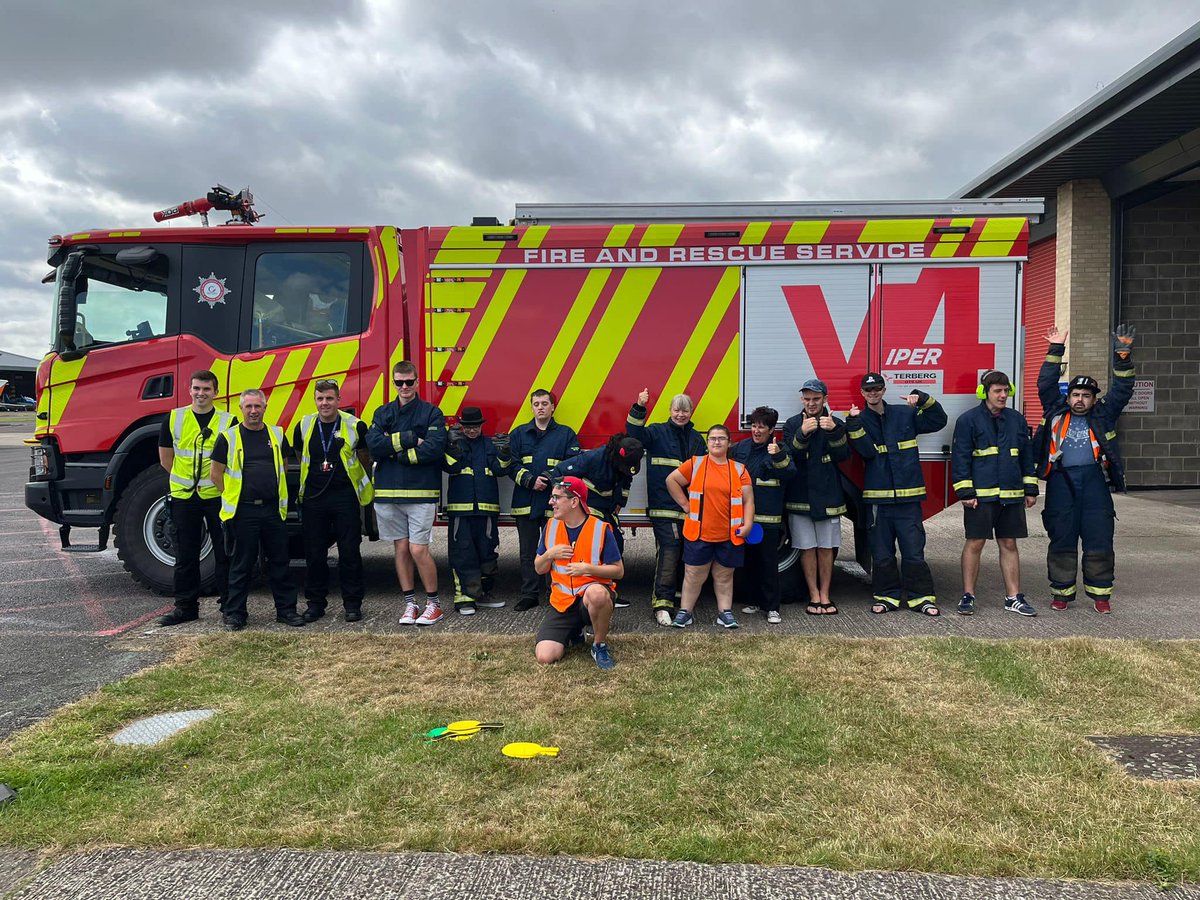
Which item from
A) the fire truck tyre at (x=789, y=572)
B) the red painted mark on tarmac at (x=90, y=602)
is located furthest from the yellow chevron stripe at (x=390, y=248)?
the fire truck tyre at (x=789, y=572)

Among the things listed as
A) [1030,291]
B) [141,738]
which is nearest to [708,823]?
[141,738]

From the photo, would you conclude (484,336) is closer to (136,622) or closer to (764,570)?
(764,570)

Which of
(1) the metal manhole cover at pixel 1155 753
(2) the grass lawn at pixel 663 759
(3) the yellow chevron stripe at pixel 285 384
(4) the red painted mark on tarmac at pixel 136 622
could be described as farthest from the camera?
(3) the yellow chevron stripe at pixel 285 384

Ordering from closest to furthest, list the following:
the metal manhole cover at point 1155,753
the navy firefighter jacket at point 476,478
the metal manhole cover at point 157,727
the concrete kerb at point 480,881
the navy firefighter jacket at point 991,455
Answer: the concrete kerb at point 480,881
the metal manhole cover at point 1155,753
the metal manhole cover at point 157,727
the navy firefighter jacket at point 991,455
the navy firefighter jacket at point 476,478

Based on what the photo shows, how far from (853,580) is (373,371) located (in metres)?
4.57

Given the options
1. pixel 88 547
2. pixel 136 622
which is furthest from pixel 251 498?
pixel 88 547

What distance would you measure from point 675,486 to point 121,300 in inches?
184

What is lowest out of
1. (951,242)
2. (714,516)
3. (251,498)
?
(714,516)

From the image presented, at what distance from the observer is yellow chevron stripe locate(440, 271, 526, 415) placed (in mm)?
6395

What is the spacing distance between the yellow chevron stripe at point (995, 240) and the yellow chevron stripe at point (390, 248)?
14.6 ft

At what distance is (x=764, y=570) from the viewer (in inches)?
243

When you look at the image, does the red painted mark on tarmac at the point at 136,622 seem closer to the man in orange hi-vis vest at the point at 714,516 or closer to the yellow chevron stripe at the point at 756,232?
the man in orange hi-vis vest at the point at 714,516

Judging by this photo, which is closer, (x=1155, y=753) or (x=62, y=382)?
(x=1155, y=753)

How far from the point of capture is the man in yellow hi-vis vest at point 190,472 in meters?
5.73
